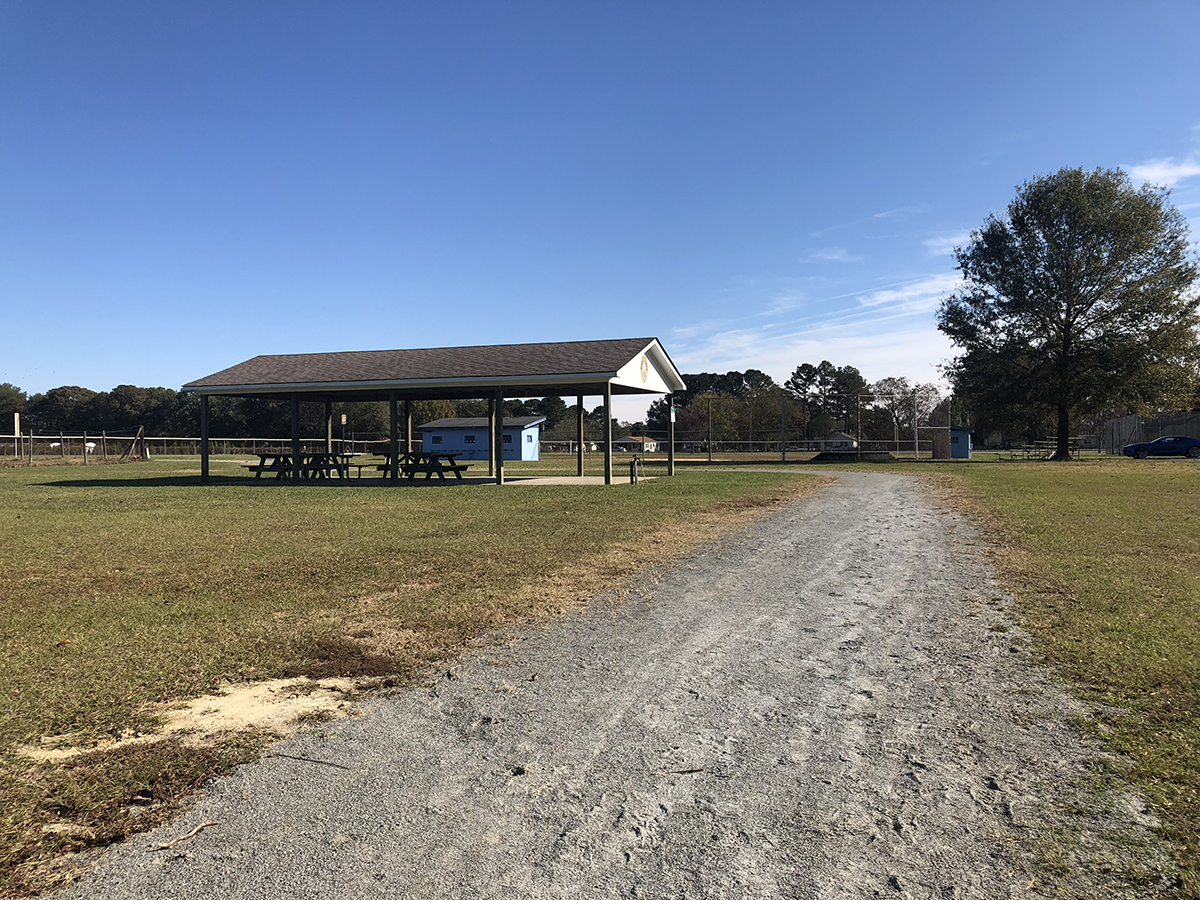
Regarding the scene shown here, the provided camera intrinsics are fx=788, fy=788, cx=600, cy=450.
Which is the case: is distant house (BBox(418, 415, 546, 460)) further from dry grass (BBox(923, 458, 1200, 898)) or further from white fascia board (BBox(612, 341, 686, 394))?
dry grass (BBox(923, 458, 1200, 898))

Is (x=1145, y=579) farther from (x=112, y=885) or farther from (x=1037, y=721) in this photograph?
(x=112, y=885)

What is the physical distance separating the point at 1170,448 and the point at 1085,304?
9.10 meters

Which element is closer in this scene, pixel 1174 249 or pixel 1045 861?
pixel 1045 861

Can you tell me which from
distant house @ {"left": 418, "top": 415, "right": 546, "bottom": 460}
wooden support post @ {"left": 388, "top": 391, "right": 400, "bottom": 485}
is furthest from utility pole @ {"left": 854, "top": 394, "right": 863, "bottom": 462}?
wooden support post @ {"left": 388, "top": 391, "right": 400, "bottom": 485}

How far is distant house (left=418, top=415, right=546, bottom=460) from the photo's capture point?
159 ft

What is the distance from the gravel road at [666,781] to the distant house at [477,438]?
142 ft

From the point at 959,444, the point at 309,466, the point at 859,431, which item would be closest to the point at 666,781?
the point at 309,466

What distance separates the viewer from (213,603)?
654 centimetres

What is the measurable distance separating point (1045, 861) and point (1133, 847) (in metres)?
0.34

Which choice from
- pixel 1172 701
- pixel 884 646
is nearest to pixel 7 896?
pixel 884 646

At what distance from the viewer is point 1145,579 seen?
721 centimetres

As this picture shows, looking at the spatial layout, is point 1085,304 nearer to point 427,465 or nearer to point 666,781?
point 427,465

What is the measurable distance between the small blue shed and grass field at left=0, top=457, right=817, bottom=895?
1235 inches

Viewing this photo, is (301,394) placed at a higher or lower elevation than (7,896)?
higher
